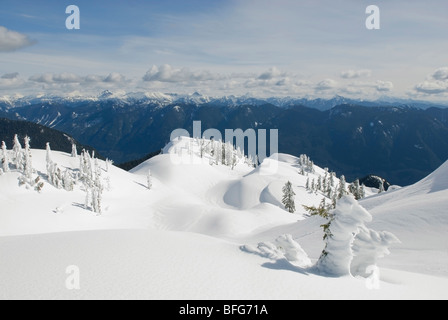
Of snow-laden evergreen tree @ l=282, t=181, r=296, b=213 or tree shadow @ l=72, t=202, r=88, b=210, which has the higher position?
tree shadow @ l=72, t=202, r=88, b=210

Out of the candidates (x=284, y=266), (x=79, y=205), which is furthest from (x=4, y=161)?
(x=284, y=266)

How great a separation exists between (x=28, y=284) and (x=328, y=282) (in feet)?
45.4

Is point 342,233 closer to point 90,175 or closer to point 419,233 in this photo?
point 419,233

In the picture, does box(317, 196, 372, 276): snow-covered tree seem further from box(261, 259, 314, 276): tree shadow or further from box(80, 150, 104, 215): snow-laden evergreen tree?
box(80, 150, 104, 215): snow-laden evergreen tree

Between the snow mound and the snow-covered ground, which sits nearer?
the snow-covered ground

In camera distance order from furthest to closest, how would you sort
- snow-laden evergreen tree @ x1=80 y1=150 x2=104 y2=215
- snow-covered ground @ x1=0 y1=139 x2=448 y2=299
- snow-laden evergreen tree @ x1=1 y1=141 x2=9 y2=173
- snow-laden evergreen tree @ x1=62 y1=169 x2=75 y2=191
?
snow-laden evergreen tree @ x1=80 y1=150 x2=104 y2=215 → snow-laden evergreen tree @ x1=62 y1=169 x2=75 y2=191 → snow-laden evergreen tree @ x1=1 y1=141 x2=9 y2=173 → snow-covered ground @ x1=0 y1=139 x2=448 y2=299

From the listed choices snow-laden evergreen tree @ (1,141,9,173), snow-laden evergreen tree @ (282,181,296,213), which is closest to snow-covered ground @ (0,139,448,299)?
snow-laden evergreen tree @ (282,181,296,213)

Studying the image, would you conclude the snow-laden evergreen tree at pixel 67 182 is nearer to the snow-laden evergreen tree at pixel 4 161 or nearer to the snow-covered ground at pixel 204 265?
the snow-laden evergreen tree at pixel 4 161

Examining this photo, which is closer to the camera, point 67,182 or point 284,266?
point 284,266

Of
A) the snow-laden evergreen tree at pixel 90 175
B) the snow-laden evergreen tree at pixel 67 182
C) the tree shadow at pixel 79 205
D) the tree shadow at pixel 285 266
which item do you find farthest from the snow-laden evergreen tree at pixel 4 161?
the tree shadow at pixel 285 266

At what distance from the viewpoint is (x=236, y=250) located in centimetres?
1806

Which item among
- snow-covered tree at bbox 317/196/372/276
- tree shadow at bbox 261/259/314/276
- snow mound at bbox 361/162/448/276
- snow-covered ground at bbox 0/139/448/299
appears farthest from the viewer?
snow mound at bbox 361/162/448/276

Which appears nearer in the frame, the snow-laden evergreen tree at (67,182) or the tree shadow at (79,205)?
the tree shadow at (79,205)

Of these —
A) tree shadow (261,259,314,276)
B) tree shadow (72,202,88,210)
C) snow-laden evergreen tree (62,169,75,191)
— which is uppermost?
tree shadow (261,259,314,276)
